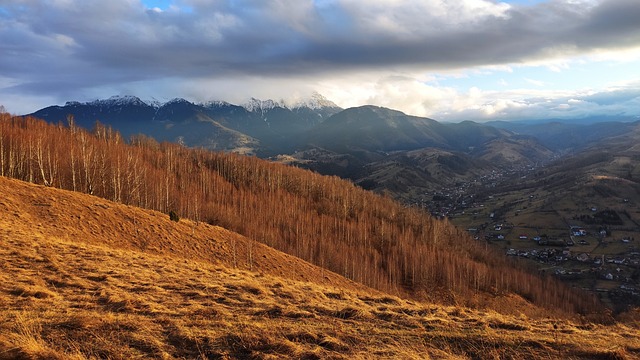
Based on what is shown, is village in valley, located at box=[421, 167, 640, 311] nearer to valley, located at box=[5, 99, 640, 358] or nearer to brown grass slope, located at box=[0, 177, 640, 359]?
valley, located at box=[5, 99, 640, 358]

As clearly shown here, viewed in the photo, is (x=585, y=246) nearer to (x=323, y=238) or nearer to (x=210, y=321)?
(x=323, y=238)

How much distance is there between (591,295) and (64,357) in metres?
127

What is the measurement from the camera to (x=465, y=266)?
92.2 metres

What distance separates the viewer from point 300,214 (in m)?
112

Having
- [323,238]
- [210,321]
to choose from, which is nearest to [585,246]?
[323,238]

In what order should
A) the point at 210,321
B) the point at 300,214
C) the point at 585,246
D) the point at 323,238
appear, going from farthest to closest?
the point at 585,246, the point at 300,214, the point at 323,238, the point at 210,321

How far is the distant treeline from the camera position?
75500 millimetres

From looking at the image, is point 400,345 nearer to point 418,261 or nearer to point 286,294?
point 286,294

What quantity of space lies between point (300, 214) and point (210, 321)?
315 feet

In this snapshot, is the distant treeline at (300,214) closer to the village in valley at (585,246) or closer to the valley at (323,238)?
the valley at (323,238)

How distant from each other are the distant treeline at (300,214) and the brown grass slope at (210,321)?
145 feet

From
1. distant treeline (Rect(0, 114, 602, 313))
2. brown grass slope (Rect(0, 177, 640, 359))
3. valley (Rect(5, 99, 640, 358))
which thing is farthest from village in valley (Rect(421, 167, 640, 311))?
brown grass slope (Rect(0, 177, 640, 359))

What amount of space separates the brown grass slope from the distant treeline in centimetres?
4425

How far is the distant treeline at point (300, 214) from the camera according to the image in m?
75.5
